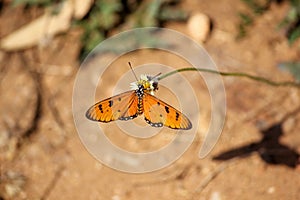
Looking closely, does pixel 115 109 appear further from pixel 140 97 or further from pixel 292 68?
pixel 292 68

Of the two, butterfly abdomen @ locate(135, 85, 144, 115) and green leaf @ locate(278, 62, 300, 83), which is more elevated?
green leaf @ locate(278, 62, 300, 83)

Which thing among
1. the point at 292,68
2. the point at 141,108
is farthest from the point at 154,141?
the point at 292,68

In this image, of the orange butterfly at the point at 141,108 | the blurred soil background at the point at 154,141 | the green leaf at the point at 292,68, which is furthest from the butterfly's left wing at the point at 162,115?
the green leaf at the point at 292,68

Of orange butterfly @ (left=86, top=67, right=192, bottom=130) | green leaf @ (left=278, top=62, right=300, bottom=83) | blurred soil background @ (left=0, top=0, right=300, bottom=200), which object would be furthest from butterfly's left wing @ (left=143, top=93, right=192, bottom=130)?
green leaf @ (left=278, top=62, right=300, bottom=83)

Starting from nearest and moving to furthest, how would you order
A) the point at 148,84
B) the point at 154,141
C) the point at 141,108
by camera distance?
the point at 148,84, the point at 141,108, the point at 154,141

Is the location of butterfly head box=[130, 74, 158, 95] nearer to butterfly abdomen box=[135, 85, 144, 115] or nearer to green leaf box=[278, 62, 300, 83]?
Answer: butterfly abdomen box=[135, 85, 144, 115]

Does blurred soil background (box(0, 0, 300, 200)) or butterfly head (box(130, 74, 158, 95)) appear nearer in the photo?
butterfly head (box(130, 74, 158, 95))
